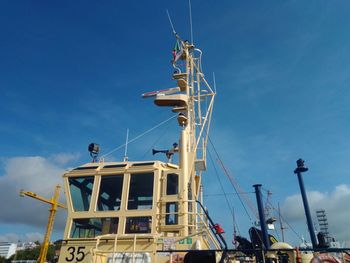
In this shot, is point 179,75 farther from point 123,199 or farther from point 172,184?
point 123,199

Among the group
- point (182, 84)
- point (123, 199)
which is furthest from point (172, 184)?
point (182, 84)

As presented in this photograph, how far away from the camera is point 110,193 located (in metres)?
9.53

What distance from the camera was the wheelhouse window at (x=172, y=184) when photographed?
941 cm

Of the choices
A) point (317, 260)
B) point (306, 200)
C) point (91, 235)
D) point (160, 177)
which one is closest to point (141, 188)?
point (160, 177)

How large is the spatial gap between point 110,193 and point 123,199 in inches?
29.7

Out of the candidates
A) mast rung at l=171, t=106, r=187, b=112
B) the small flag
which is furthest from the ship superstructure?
the small flag

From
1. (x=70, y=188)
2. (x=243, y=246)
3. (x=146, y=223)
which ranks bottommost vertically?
(x=243, y=246)

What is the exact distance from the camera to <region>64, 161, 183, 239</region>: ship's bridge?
873 centimetres

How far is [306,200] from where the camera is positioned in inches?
607

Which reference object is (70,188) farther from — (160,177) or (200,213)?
(200,213)

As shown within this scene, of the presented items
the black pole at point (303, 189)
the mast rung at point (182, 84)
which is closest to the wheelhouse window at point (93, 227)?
the mast rung at point (182, 84)

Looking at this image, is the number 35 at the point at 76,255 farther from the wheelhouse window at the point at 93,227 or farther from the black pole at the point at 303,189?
the black pole at the point at 303,189

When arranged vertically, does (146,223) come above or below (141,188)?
below

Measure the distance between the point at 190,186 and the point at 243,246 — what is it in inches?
107
